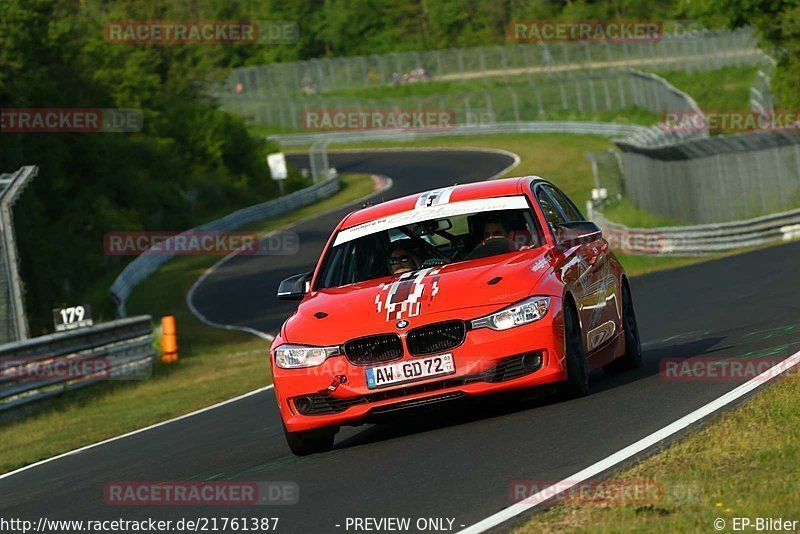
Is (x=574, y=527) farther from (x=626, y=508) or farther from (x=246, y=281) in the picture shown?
(x=246, y=281)

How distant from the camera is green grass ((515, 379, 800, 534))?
18.7 feet

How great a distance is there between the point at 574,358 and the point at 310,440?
1802mm

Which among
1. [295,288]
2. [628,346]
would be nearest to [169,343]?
[628,346]

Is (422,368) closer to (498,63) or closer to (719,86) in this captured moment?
(719,86)

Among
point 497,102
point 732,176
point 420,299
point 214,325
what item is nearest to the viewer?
point 420,299

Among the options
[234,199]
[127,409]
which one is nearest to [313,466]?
[127,409]

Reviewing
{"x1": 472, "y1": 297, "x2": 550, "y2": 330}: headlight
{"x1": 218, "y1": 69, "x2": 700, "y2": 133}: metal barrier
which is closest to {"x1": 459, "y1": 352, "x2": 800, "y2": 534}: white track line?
{"x1": 472, "y1": 297, "x2": 550, "y2": 330}: headlight

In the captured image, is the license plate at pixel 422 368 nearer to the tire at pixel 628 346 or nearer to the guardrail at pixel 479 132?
the tire at pixel 628 346

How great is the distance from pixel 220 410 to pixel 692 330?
16.3 ft

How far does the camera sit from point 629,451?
728 centimetres

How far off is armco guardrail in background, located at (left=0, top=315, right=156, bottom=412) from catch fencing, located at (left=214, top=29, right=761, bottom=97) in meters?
48.2

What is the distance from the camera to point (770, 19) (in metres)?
41.2

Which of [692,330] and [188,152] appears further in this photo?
[188,152]

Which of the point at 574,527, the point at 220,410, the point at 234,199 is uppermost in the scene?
the point at 574,527
